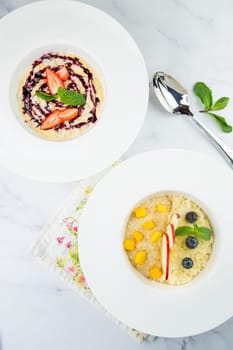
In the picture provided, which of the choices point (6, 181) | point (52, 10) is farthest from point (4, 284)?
point (52, 10)

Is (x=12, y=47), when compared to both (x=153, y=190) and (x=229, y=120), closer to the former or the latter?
(x=153, y=190)

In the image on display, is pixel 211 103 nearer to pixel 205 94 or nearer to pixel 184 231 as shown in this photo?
pixel 205 94

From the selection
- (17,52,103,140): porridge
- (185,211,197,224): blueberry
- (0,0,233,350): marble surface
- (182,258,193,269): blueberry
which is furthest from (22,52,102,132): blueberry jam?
(182,258,193,269): blueberry

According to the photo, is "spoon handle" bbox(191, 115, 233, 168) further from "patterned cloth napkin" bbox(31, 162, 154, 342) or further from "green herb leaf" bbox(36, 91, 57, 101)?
"green herb leaf" bbox(36, 91, 57, 101)

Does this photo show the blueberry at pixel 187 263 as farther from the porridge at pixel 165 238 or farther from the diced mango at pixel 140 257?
the diced mango at pixel 140 257

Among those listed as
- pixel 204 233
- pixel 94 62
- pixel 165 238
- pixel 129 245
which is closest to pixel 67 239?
pixel 129 245

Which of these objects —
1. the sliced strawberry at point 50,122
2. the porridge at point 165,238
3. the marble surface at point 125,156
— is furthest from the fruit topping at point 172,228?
the sliced strawberry at point 50,122
